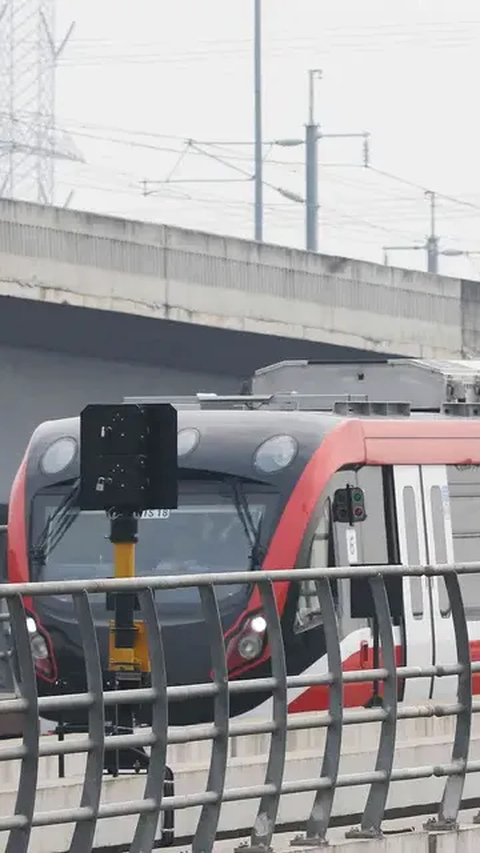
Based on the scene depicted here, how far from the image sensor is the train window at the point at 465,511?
2081 cm

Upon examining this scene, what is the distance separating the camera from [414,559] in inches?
791


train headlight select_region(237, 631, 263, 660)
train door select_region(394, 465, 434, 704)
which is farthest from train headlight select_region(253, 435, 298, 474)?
train headlight select_region(237, 631, 263, 660)

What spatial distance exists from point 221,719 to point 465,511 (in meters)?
11.8

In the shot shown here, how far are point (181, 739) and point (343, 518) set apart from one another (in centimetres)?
1028

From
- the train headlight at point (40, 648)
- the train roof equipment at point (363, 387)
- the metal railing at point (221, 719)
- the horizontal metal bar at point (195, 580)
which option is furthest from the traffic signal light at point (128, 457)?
the train roof equipment at point (363, 387)

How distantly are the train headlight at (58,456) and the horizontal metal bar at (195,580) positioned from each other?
9.40m

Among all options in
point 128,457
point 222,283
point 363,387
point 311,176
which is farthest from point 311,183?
point 128,457

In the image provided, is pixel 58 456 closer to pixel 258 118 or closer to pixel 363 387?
pixel 363 387

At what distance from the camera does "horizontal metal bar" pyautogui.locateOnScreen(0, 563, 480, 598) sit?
27.4ft

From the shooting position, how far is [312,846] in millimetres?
10055

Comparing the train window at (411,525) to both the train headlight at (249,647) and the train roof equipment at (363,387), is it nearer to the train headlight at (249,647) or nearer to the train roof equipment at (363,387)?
the train roof equipment at (363,387)

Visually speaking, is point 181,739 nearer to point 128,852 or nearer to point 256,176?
point 128,852

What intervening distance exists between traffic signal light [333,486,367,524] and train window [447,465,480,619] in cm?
132

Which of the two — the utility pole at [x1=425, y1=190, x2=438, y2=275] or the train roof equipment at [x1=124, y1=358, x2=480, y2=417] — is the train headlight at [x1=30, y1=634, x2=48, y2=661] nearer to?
the train roof equipment at [x1=124, y1=358, x2=480, y2=417]
